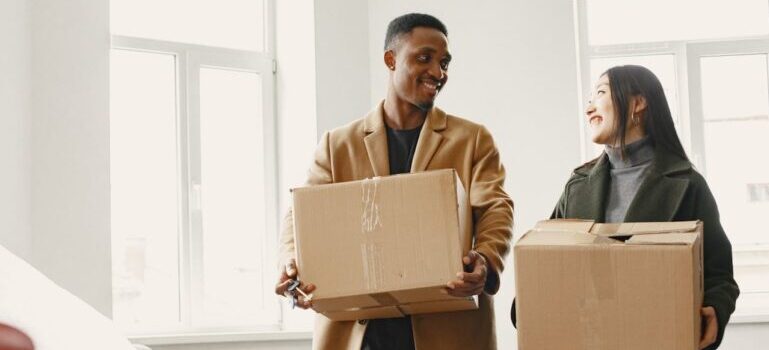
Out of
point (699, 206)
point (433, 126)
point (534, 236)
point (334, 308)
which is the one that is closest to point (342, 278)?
point (334, 308)

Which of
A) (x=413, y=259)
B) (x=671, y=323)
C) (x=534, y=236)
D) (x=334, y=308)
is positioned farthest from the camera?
(x=334, y=308)

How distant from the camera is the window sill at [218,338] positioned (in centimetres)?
318

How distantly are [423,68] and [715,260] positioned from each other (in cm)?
75

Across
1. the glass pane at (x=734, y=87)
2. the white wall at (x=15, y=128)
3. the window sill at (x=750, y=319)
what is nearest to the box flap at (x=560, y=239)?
the white wall at (x=15, y=128)

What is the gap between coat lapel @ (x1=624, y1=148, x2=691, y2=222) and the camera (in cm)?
174

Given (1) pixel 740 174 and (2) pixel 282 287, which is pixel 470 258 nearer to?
(2) pixel 282 287

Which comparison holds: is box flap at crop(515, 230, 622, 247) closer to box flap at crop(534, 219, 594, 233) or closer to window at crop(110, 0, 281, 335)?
box flap at crop(534, 219, 594, 233)

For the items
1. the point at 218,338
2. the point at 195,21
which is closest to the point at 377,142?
the point at 218,338

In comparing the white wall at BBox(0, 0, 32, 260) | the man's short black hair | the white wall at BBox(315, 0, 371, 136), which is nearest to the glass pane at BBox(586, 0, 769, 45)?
the white wall at BBox(315, 0, 371, 136)

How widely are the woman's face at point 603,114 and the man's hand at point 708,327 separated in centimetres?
44

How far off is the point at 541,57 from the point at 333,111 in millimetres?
893

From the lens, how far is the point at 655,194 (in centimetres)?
175

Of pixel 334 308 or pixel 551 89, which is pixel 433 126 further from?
pixel 551 89

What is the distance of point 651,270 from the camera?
4.50 ft
